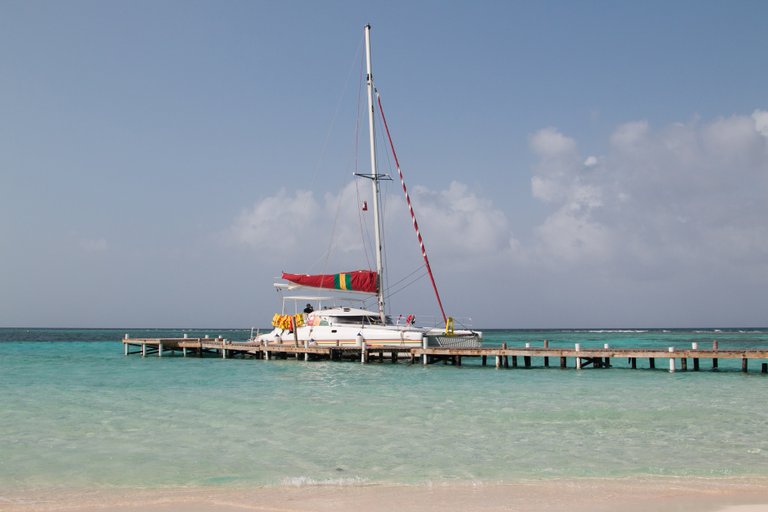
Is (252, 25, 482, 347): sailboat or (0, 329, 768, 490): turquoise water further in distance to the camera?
(252, 25, 482, 347): sailboat

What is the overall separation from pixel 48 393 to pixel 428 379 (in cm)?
1486

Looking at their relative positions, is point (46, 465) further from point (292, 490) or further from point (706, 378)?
point (706, 378)

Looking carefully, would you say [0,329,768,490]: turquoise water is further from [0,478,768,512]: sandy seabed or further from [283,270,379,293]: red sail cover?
[283,270,379,293]: red sail cover

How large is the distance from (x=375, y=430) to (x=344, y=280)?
2339cm

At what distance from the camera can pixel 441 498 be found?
10703mm

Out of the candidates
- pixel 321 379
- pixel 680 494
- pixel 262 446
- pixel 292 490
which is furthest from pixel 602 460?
pixel 321 379

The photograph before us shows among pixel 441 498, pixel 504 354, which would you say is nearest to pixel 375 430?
pixel 441 498

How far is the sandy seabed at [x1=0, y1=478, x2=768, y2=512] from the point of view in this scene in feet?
33.2

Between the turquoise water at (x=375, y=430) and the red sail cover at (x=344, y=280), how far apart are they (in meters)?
10.1

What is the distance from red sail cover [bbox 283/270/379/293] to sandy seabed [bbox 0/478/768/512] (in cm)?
2730

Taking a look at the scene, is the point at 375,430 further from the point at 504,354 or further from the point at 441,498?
the point at 504,354

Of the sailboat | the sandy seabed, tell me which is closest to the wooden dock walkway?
the sailboat

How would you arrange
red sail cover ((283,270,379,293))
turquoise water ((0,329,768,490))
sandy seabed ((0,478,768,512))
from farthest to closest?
red sail cover ((283,270,379,293)) < turquoise water ((0,329,768,490)) < sandy seabed ((0,478,768,512))

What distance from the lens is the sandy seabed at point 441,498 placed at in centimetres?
1012
